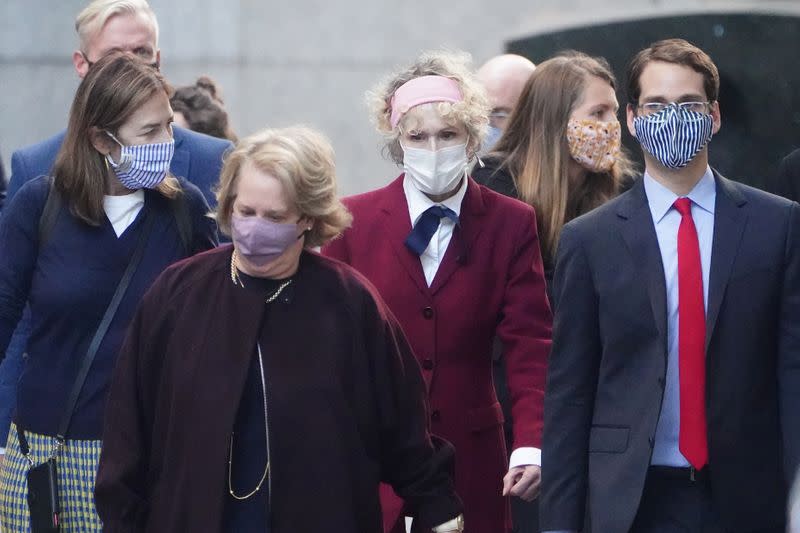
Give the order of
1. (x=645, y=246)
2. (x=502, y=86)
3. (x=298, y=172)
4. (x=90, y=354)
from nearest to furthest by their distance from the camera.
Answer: (x=298, y=172), (x=645, y=246), (x=90, y=354), (x=502, y=86)

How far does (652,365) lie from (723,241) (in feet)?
1.29

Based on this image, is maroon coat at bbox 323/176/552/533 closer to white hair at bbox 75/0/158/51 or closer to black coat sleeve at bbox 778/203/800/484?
black coat sleeve at bbox 778/203/800/484

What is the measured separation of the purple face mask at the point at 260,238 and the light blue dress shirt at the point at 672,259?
1045mm

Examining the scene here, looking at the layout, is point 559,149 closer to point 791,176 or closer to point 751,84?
point 791,176

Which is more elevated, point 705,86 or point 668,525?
point 705,86

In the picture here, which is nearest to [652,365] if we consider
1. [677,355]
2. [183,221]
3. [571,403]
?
[677,355]

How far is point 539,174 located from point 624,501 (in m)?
1.79

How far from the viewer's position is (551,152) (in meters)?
6.27

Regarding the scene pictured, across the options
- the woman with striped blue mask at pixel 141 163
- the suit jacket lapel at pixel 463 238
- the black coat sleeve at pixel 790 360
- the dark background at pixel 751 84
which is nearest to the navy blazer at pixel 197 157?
the woman with striped blue mask at pixel 141 163

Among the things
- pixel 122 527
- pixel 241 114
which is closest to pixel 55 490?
pixel 122 527

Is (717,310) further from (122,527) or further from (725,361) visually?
(122,527)

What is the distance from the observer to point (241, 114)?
38.0 feet

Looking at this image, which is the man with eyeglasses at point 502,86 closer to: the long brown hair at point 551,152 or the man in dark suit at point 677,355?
the long brown hair at point 551,152

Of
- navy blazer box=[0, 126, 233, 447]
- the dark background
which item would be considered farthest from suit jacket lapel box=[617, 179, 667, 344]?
the dark background
